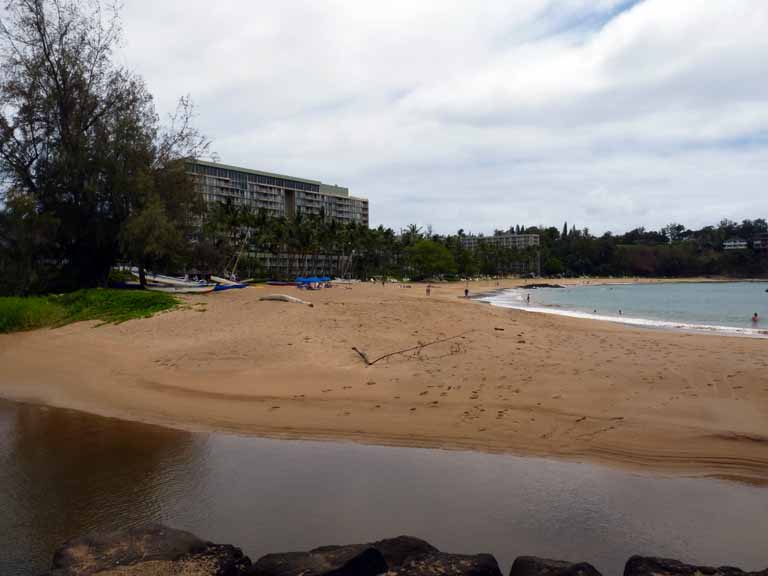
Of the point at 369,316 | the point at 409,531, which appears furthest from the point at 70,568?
the point at 369,316

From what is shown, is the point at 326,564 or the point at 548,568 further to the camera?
the point at 326,564

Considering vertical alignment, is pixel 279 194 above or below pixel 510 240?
above

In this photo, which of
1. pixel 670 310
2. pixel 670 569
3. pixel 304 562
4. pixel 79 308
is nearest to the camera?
pixel 670 569

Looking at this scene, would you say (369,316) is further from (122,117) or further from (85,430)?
(122,117)

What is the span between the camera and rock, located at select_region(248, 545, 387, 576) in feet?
13.5

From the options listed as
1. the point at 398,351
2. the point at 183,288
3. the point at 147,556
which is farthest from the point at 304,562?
the point at 183,288

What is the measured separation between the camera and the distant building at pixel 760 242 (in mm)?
149250

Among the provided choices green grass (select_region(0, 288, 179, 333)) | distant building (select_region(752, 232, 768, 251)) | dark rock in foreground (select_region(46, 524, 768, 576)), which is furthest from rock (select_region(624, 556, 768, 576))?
distant building (select_region(752, 232, 768, 251))

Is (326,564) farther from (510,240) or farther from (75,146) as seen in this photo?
(510,240)

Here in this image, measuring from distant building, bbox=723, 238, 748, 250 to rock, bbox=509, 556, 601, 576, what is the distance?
179 metres

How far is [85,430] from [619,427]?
8282 mm

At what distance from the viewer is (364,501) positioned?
5.98 meters

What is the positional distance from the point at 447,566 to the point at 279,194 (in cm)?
11929

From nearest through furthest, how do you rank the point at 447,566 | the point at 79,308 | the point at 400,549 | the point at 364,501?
1. the point at 447,566
2. the point at 400,549
3. the point at 364,501
4. the point at 79,308
